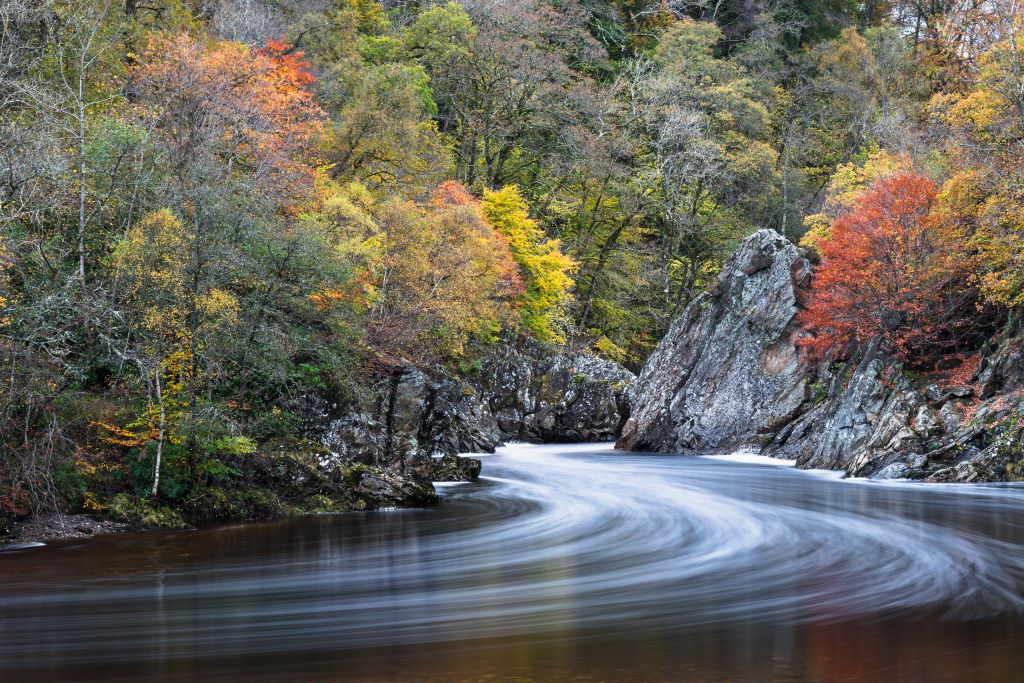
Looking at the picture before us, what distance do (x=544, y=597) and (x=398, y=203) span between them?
21402 millimetres

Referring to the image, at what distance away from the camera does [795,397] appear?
3138 centimetres

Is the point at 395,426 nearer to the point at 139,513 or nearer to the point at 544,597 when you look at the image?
the point at 139,513

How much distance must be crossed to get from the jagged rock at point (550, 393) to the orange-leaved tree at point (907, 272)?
14.4 m

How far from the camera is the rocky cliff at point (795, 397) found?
22.9 m

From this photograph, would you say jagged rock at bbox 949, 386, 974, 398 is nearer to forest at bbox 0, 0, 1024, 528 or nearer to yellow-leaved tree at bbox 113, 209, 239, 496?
forest at bbox 0, 0, 1024, 528

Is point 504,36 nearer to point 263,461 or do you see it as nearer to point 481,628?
point 263,461

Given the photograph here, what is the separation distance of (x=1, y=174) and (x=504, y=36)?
3624cm

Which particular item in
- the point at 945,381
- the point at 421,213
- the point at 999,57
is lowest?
the point at 945,381

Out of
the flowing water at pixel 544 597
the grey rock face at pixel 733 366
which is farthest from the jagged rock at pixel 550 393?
the flowing water at pixel 544 597

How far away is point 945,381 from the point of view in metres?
24.8

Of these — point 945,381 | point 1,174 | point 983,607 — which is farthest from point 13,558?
point 945,381

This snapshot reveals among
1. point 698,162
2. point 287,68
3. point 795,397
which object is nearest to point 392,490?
point 795,397

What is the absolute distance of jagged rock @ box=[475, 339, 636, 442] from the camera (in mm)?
39250

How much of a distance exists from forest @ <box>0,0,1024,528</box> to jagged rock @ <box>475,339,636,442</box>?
1.28m
